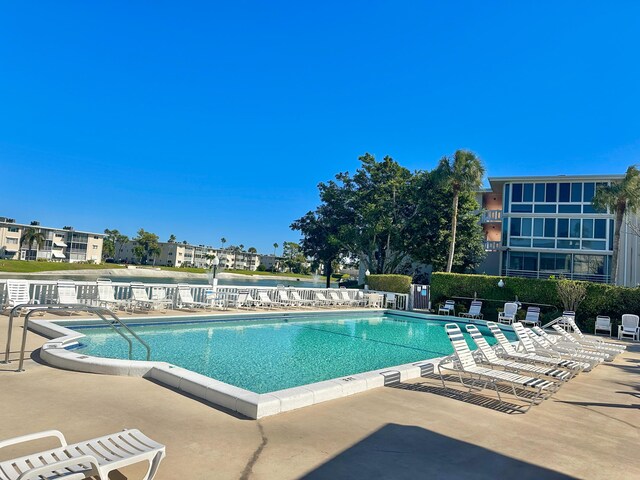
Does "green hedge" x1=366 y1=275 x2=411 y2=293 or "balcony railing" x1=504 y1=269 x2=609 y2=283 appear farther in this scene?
"balcony railing" x1=504 y1=269 x2=609 y2=283

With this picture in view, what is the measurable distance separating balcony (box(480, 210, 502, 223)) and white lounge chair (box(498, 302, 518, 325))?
56.7ft

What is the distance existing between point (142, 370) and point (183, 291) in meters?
9.41

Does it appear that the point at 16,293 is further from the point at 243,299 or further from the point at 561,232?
the point at 561,232

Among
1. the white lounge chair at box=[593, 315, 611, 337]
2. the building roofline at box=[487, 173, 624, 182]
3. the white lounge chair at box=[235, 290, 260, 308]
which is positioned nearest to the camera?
the white lounge chair at box=[593, 315, 611, 337]

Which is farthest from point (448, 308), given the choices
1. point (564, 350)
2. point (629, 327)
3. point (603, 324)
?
point (564, 350)

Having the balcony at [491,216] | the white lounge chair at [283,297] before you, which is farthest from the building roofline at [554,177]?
the white lounge chair at [283,297]

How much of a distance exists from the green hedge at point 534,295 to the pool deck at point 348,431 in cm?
1342

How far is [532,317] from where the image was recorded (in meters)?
19.0

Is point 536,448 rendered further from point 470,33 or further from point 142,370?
point 470,33

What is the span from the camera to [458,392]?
6.62 meters

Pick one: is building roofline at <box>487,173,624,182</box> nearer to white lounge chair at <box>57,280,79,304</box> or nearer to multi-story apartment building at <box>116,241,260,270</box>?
white lounge chair at <box>57,280,79,304</box>

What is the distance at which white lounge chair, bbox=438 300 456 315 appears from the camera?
71.4ft

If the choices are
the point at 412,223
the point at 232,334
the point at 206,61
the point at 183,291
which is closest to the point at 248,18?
the point at 206,61

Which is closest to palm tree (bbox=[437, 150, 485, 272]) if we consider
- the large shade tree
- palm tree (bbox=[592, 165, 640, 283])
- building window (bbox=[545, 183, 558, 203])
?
palm tree (bbox=[592, 165, 640, 283])
